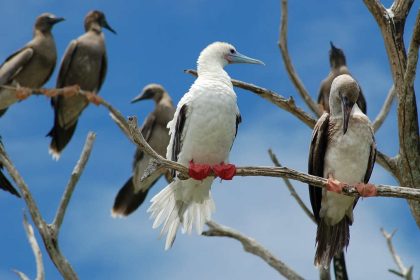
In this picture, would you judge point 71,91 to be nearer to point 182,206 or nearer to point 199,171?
point 182,206

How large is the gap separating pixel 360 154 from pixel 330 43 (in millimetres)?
5622

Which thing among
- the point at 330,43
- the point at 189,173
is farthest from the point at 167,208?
the point at 330,43

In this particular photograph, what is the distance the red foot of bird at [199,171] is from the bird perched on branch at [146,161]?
535 centimetres

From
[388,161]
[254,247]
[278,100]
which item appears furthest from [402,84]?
[254,247]

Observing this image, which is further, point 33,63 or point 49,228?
point 33,63

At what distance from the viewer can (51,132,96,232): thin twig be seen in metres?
8.51

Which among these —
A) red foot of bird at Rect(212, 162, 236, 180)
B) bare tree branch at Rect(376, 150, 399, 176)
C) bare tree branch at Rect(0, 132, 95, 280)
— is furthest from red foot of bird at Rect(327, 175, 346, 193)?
bare tree branch at Rect(0, 132, 95, 280)

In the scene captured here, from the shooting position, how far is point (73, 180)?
28.7 feet

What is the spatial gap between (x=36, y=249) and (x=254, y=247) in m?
2.30

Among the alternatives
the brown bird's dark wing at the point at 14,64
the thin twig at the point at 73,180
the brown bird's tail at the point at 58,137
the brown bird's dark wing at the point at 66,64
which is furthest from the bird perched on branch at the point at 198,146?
the brown bird's dark wing at the point at 66,64

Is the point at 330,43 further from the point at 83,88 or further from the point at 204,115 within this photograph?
the point at 204,115

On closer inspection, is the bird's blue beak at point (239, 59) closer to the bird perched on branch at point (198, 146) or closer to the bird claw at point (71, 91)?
the bird perched on branch at point (198, 146)

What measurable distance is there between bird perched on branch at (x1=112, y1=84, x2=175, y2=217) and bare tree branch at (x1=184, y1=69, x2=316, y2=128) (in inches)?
155

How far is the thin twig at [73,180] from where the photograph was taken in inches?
335
